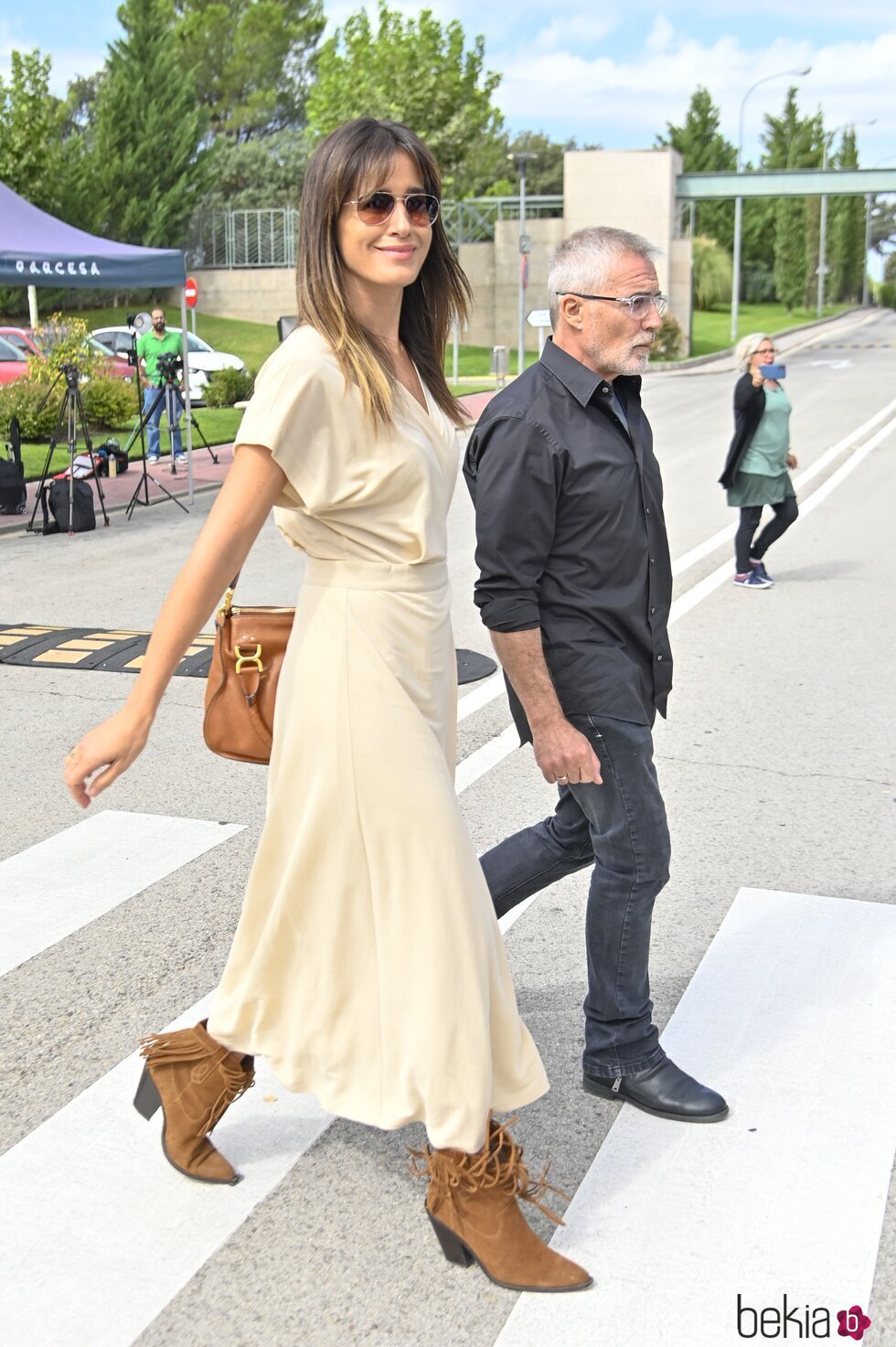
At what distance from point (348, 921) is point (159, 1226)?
76 cm

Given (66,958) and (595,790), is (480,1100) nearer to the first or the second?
(595,790)

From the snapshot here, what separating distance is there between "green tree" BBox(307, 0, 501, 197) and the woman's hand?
154 ft

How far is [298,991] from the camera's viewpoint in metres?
2.81

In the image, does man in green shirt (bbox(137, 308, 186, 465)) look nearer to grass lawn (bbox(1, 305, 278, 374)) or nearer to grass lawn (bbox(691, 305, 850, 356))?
grass lawn (bbox(1, 305, 278, 374))

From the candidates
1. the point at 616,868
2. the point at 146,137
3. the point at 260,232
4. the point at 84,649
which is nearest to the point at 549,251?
the point at 260,232

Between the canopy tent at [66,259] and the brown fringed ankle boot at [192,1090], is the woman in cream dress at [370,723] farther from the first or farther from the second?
the canopy tent at [66,259]

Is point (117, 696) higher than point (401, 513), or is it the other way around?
point (401, 513)

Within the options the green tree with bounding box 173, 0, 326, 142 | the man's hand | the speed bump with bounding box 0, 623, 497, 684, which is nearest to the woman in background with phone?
the speed bump with bounding box 0, 623, 497, 684

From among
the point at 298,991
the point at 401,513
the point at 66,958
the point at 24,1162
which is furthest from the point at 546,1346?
the point at 66,958

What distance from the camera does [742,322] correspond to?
63.0 metres

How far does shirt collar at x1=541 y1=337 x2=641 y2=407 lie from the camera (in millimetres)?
3125

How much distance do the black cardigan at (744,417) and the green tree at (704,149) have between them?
7601 centimetres

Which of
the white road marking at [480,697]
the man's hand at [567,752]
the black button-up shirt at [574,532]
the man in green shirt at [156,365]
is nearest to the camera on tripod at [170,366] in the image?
the man in green shirt at [156,365]

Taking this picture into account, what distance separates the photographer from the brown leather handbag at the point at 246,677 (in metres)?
2.82
